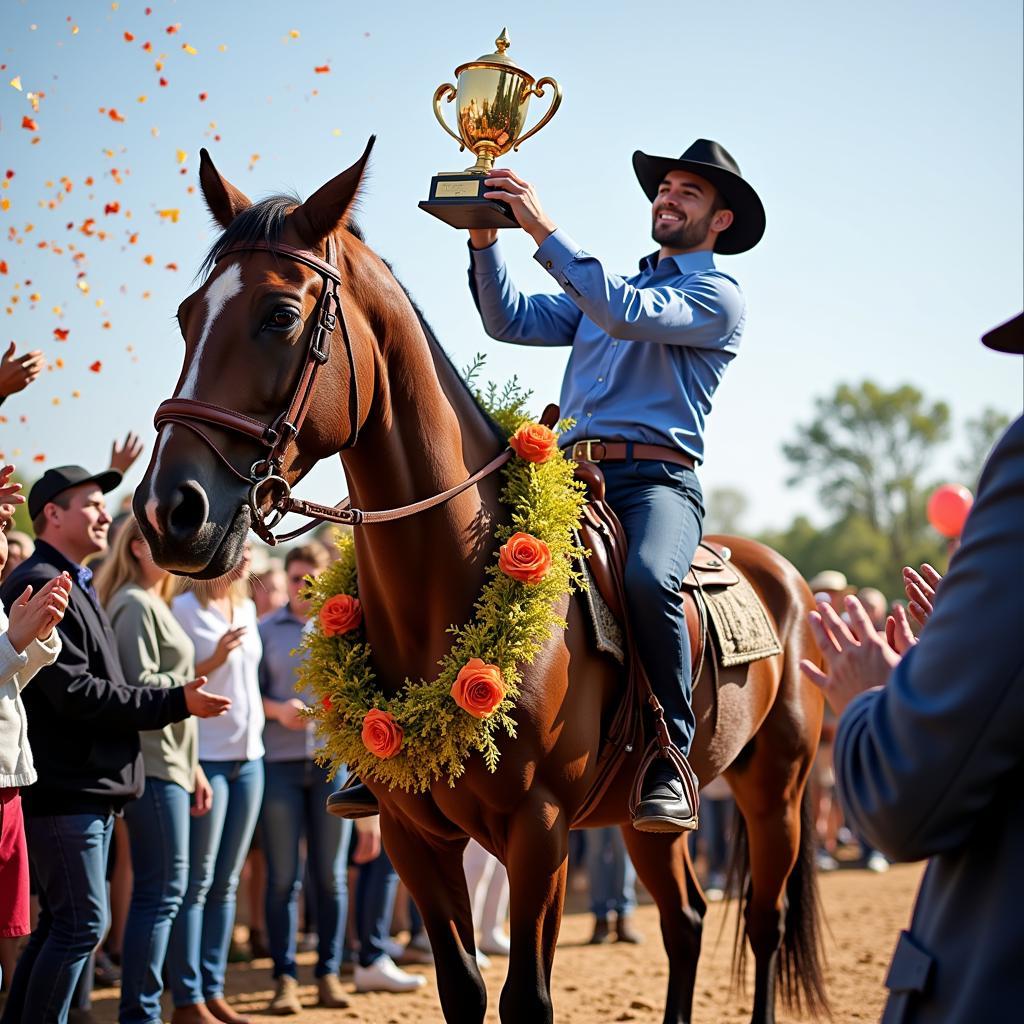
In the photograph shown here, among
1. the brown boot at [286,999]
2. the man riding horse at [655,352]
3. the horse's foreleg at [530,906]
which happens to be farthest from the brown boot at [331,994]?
the horse's foreleg at [530,906]

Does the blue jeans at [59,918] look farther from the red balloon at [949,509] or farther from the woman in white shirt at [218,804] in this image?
the red balloon at [949,509]

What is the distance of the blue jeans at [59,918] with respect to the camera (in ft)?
14.1

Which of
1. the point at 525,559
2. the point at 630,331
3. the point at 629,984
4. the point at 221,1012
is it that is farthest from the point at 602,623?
the point at 629,984

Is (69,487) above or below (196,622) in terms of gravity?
above

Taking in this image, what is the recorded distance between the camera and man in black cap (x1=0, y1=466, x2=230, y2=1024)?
434 cm

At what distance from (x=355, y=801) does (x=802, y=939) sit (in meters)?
2.67

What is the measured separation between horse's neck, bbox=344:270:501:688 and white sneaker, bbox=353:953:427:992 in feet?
13.1

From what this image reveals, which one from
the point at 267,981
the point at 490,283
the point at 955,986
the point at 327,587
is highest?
the point at 490,283

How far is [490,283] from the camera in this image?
4.61m

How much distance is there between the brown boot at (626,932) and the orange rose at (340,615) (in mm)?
5653

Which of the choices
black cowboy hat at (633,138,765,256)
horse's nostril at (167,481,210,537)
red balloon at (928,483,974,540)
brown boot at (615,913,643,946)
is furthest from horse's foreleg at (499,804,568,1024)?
red balloon at (928,483,974,540)

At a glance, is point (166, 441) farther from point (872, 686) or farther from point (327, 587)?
point (872, 686)

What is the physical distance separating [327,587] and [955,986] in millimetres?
2807

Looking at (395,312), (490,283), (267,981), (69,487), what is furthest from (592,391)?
(267,981)
